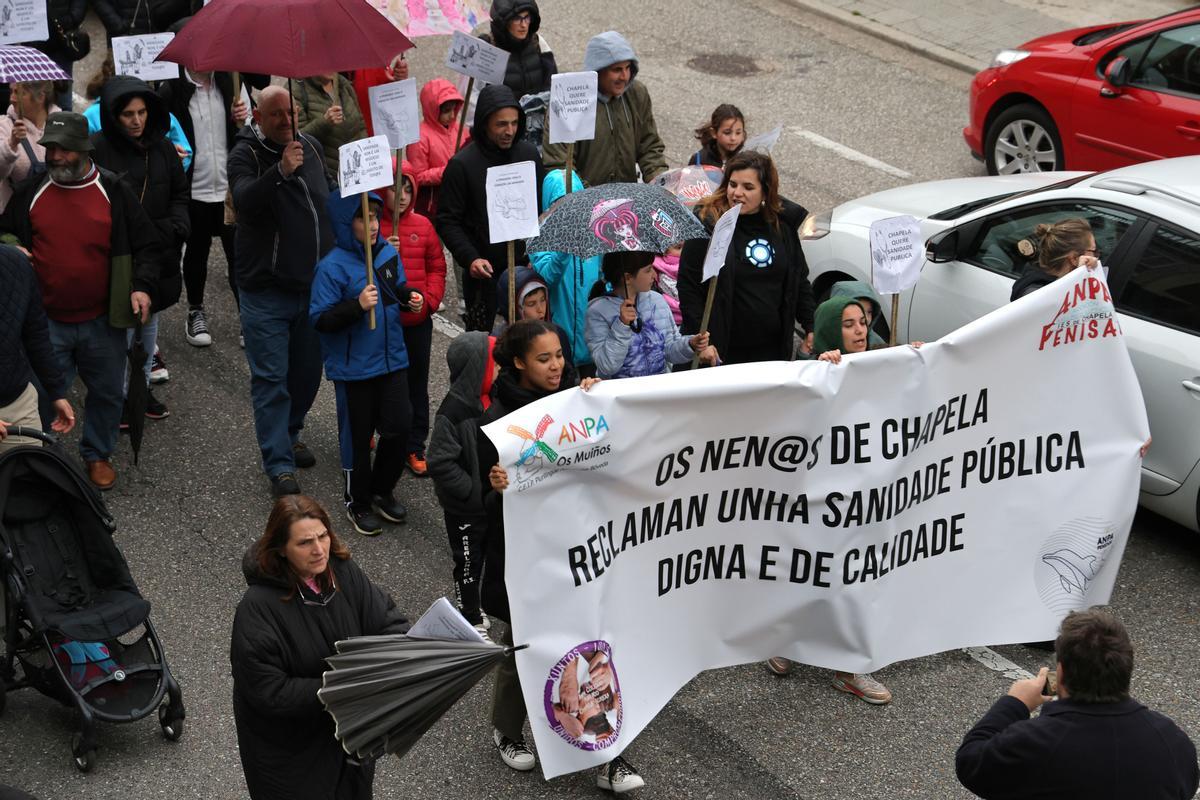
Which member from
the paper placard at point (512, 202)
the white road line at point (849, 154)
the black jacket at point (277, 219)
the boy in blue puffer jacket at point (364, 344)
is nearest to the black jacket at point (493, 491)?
the paper placard at point (512, 202)

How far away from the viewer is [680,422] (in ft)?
18.2

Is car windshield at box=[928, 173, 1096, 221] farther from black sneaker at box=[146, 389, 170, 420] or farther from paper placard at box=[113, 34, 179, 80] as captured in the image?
black sneaker at box=[146, 389, 170, 420]

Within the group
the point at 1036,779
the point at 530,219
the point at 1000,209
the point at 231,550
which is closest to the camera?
the point at 1036,779

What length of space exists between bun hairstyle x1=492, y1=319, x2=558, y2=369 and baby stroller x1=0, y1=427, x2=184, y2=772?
1.75 metres

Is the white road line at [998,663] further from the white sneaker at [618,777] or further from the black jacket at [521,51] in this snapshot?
the black jacket at [521,51]

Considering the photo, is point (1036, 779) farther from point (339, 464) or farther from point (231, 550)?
point (339, 464)

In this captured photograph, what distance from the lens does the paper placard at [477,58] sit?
29.2 feet

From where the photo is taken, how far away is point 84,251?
23.8 feet

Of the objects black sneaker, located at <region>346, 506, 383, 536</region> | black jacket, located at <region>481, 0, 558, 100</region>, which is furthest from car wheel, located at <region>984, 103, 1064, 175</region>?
black sneaker, located at <region>346, 506, 383, 536</region>

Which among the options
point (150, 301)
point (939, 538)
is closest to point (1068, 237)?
point (939, 538)

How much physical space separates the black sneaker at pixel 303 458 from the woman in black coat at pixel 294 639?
3.36 metres

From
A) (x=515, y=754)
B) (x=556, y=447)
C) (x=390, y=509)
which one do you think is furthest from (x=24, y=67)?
(x=515, y=754)

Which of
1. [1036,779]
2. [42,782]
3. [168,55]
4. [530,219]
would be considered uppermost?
[168,55]

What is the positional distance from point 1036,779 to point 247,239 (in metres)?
4.83
